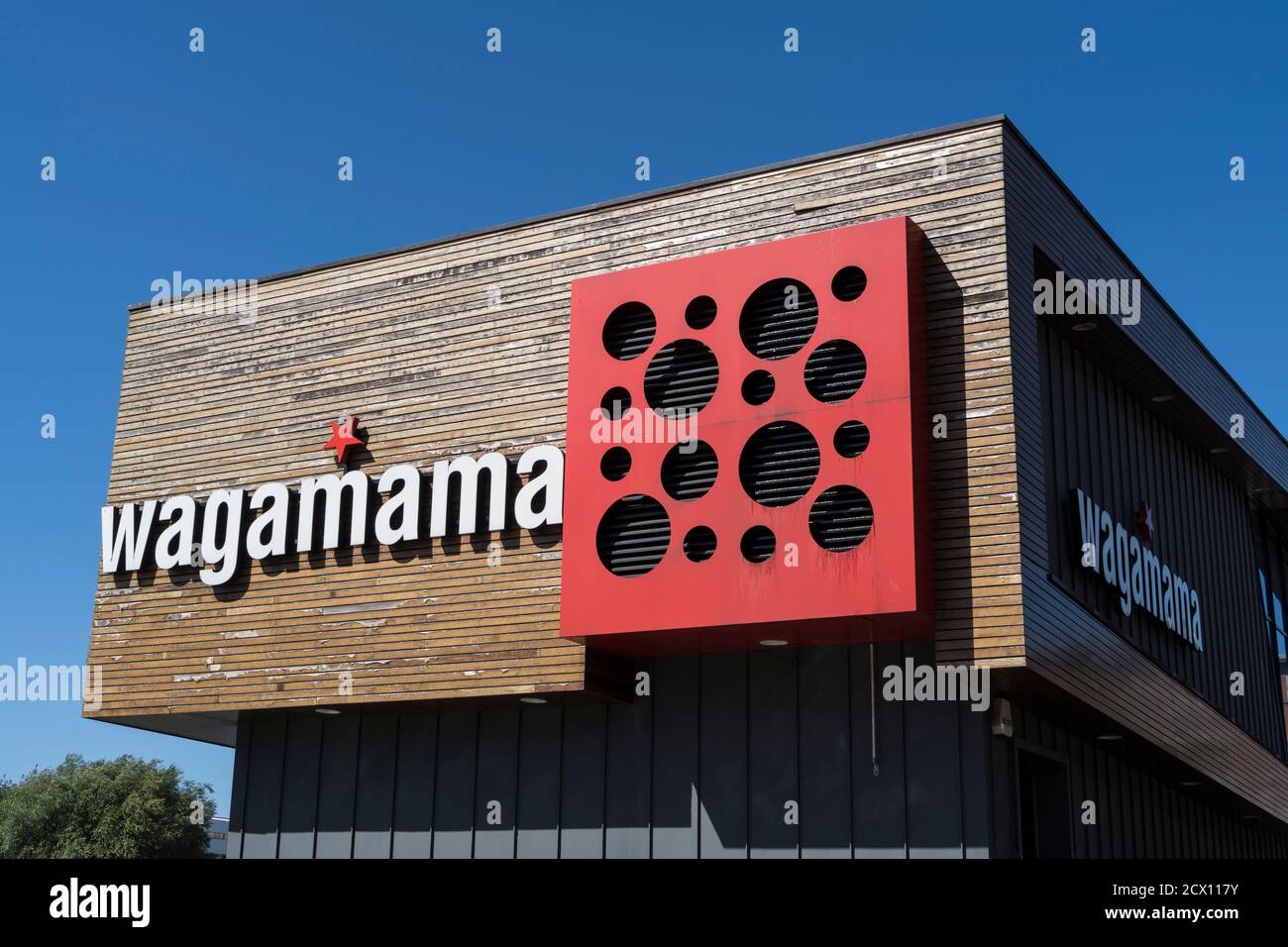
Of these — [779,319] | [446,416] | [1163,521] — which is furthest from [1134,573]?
[446,416]

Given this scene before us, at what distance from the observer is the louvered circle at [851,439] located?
1570cm

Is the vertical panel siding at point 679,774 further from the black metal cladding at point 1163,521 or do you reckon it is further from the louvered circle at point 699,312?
the louvered circle at point 699,312

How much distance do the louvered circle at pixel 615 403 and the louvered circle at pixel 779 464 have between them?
6.09 feet

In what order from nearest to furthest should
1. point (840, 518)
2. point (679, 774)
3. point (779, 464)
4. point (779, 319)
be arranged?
point (840, 518) < point (779, 464) < point (779, 319) < point (679, 774)

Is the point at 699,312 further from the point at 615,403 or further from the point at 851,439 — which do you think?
the point at 851,439

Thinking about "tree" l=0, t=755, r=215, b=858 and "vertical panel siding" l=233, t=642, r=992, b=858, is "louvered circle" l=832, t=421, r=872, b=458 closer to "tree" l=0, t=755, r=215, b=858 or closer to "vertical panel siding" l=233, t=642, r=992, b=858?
"vertical panel siding" l=233, t=642, r=992, b=858

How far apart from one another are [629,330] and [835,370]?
3.00 meters

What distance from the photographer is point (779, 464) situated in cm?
1609

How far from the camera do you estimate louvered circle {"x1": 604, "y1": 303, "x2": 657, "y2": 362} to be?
17.5m

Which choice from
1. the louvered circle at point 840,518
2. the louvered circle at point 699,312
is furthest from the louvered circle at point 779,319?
the louvered circle at point 840,518

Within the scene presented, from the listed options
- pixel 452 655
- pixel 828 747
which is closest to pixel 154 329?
pixel 452 655

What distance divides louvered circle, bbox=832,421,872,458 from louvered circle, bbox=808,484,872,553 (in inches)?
17.4

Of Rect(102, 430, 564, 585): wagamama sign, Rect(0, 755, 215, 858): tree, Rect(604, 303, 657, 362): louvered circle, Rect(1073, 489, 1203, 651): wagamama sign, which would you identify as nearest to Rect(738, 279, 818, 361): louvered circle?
Result: Rect(604, 303, 657, 362): louvered circle
